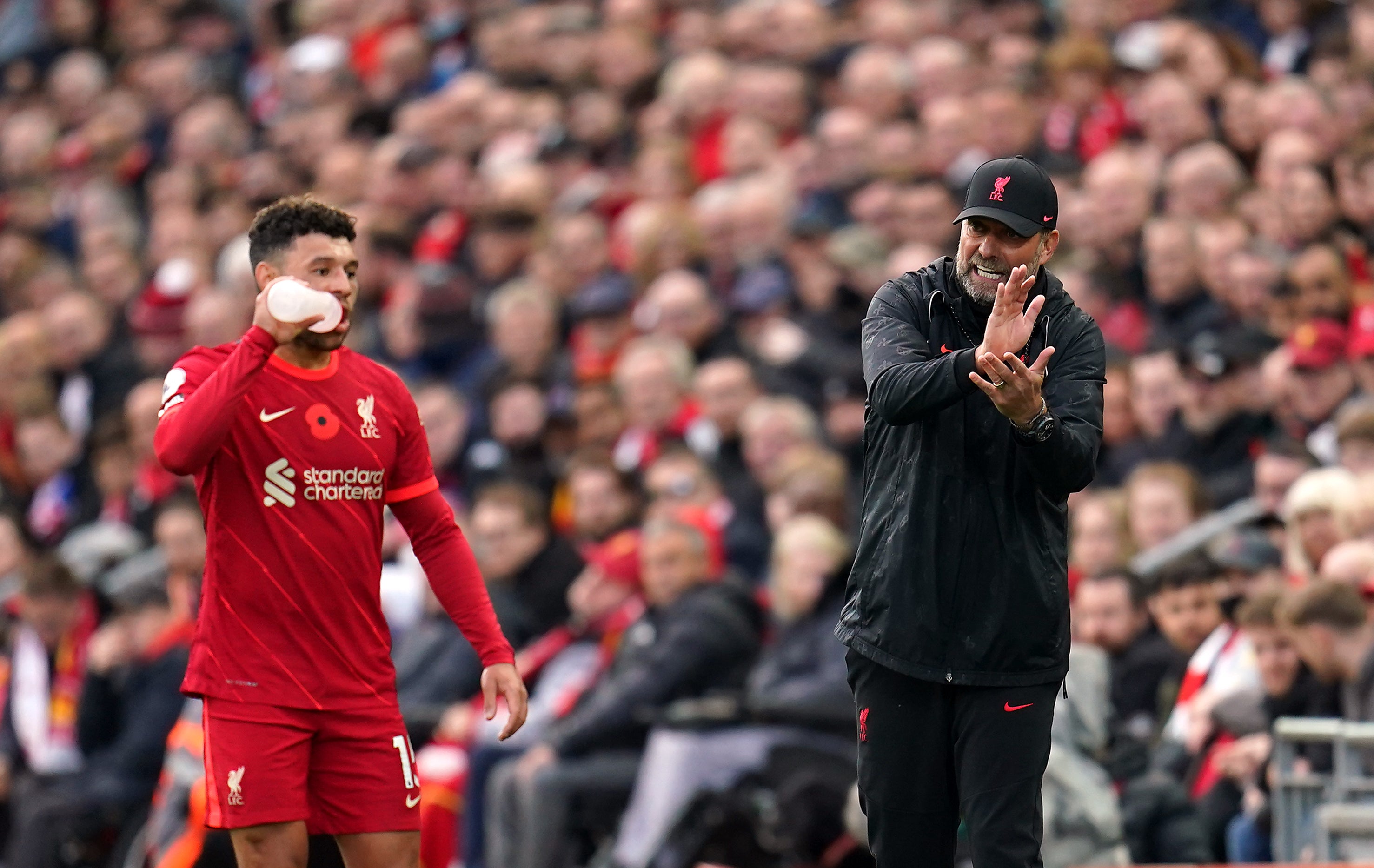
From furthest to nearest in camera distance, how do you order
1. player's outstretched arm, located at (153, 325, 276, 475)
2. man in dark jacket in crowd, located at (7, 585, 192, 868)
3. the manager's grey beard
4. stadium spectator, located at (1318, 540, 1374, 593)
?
man in dark jacket in crowd, located at (7, 585, 192, 868)
stadium spectator, located at (1318, 540, 1374, 593)
player's outstretched arm, located at (153, 325, 276, 475)
the manager's grey beard

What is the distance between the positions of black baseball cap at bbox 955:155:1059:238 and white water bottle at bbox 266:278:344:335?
1664mm

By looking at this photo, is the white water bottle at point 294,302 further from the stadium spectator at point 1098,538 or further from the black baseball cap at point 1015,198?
the stadium spectator at point 1098,538

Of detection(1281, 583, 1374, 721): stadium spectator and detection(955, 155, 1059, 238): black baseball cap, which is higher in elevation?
detection(955, 155, 1059, 238): black baseball cap

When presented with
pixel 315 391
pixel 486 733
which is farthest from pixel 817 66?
pixel 315 391

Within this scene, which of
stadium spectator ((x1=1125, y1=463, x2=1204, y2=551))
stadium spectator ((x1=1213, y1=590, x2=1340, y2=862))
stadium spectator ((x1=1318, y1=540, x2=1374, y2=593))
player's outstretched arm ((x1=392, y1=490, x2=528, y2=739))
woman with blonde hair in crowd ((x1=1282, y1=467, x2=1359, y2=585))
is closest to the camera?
player's outstretched arm ((x1=392, y1=490, x2=528, y2=739))

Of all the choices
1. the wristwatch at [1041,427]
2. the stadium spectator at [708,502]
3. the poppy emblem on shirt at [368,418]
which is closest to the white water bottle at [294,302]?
the poppy emblem on shirt at [368,418]

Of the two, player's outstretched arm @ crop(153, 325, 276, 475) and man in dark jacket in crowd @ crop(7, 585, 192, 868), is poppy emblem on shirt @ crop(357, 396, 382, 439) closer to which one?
player's outstretched arm @ crop(153, 325, 276, 475)

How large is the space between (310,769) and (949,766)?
1747 millimetres

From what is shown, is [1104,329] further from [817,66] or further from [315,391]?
[315,391]

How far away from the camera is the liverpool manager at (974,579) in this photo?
16.8 feet

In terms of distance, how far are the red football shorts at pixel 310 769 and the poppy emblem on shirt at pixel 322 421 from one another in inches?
29.8

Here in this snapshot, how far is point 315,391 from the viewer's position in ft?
19.0

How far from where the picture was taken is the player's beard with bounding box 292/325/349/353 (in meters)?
5.64

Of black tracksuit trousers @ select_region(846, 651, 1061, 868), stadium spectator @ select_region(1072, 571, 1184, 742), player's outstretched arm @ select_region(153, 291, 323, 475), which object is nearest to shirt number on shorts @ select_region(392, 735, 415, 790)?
player's outstretched arm @ select_region(153, 291, 323, 475)
